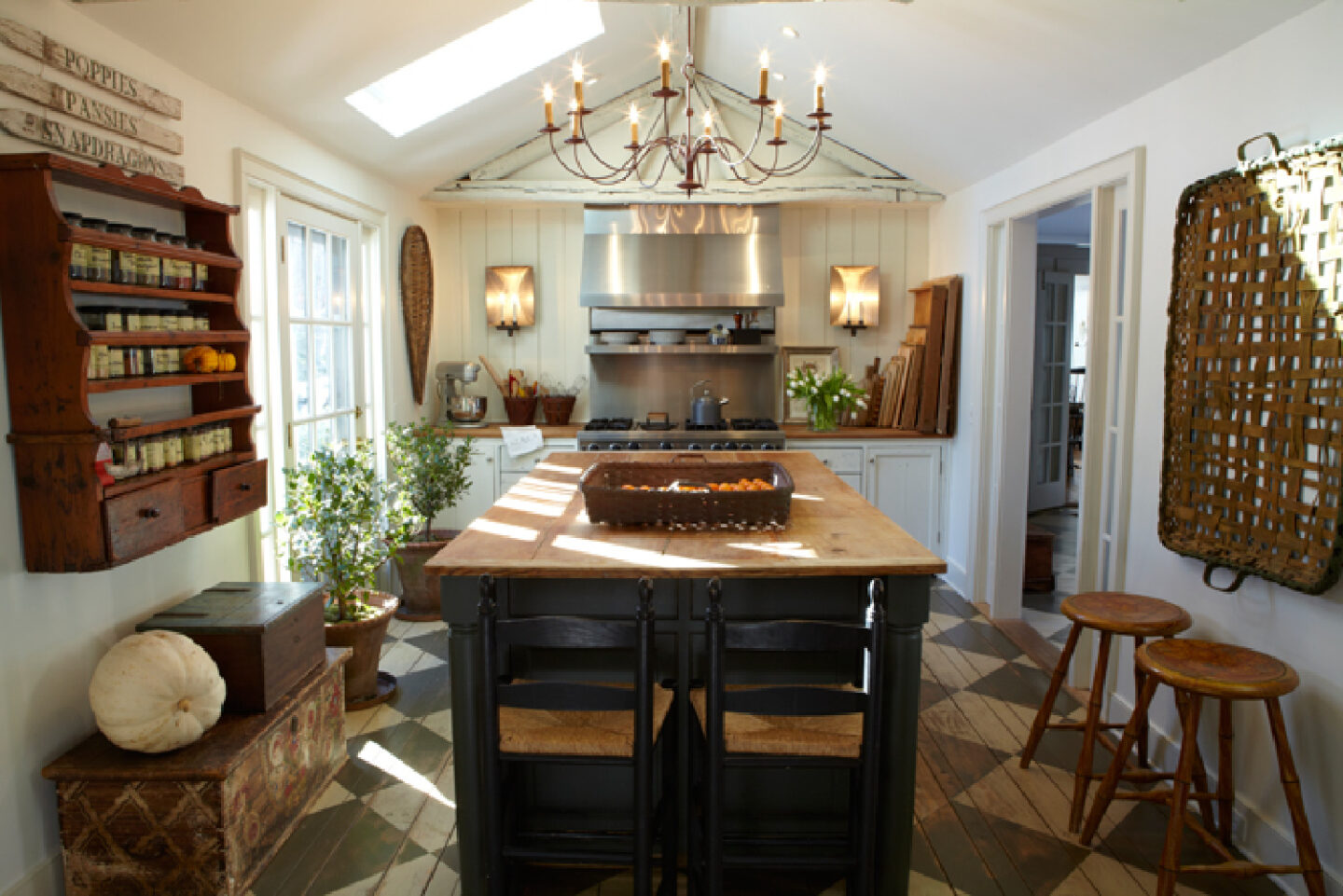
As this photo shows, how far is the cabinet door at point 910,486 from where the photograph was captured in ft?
19.4

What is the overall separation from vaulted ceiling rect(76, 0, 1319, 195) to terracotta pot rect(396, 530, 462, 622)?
6.75 feet

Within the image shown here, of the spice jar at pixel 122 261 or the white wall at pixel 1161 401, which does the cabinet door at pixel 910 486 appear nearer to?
the white wall at pixel 1161 401

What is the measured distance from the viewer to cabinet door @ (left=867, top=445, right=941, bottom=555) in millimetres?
5906

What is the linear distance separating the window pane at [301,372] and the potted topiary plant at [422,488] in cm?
70

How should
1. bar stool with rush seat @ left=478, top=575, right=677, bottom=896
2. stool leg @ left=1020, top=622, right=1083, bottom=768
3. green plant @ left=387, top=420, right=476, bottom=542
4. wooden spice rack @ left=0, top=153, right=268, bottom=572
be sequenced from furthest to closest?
green plant @ left=387, top=420, right=476, bottom=542 → stool leg @ left=1020, top=622, right=1083, bottom=768 → wooden spice rack @ left=0, top=153, right=268, bottom=572 → bar stool with rush seat @ left=478, top=575, right=677, bottom=896

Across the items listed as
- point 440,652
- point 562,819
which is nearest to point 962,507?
point 440,652

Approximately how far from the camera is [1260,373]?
2701 millimetres

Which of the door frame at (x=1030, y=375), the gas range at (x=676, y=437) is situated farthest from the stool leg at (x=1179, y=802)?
the gas range at (x=676, y=437)

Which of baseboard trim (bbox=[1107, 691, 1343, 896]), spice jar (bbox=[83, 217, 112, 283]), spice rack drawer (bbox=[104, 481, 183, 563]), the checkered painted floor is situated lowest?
the checkered painted floor

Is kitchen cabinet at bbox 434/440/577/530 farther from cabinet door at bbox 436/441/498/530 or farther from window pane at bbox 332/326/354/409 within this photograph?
window pane at bbox 332/326/354/409

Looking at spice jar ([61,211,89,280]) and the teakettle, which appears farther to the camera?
the teakettle

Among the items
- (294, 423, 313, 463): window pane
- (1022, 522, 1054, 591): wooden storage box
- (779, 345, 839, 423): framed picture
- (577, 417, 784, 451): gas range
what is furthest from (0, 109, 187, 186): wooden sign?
(1022, 522, 1054, 591): wooden storage box

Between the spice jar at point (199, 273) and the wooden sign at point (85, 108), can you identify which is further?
the spice jar at point (199, 273)

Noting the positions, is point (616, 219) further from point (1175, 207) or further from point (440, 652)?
point (1175, 207)
